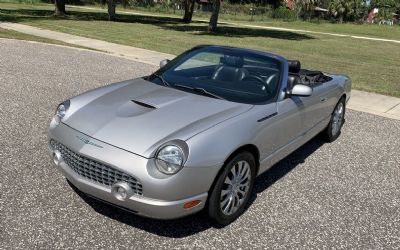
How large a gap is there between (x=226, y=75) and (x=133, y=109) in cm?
133

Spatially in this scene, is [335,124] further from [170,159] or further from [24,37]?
[24,37]

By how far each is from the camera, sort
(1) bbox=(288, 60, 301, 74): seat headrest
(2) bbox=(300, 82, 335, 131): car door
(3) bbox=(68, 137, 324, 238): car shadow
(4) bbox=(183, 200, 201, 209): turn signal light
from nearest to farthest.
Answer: (4) bbox=(183, 200, 201, 209): turn signal light < (3) bbox=(68, 137, 324, 238): car shadow < (2) bbox=(300, 82, 335, 131): car door < (1) bbox=(288, 60, 301, 74): seat headrest

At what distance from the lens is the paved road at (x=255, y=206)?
3750mm

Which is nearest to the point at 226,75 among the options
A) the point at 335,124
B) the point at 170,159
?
the point at 170,159

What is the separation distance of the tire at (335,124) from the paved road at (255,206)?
6.0 inches

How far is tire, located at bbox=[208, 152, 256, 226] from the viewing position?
3746 mm

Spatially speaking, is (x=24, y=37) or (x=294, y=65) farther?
(x=24, y=37)

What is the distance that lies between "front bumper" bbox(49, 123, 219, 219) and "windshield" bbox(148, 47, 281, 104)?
4.09 feet

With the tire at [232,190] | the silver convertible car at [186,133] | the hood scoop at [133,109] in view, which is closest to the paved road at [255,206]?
the tire at [232,190]

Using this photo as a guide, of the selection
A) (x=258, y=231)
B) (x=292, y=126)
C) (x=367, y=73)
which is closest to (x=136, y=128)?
(x=258, y=231)

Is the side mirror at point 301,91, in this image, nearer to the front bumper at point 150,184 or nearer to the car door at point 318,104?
the car door at point 318,104

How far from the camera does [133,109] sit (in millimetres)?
4102

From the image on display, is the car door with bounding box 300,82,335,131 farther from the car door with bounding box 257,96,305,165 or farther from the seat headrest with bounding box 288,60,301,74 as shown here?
the seat headrest with bounding box 288,60,301,74

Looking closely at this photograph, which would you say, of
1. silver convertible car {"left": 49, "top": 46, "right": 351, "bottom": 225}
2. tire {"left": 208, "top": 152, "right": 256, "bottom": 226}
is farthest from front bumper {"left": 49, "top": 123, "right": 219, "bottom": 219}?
tire {"left": 208, "top": 152, "right": 256, "bottom": 226}
